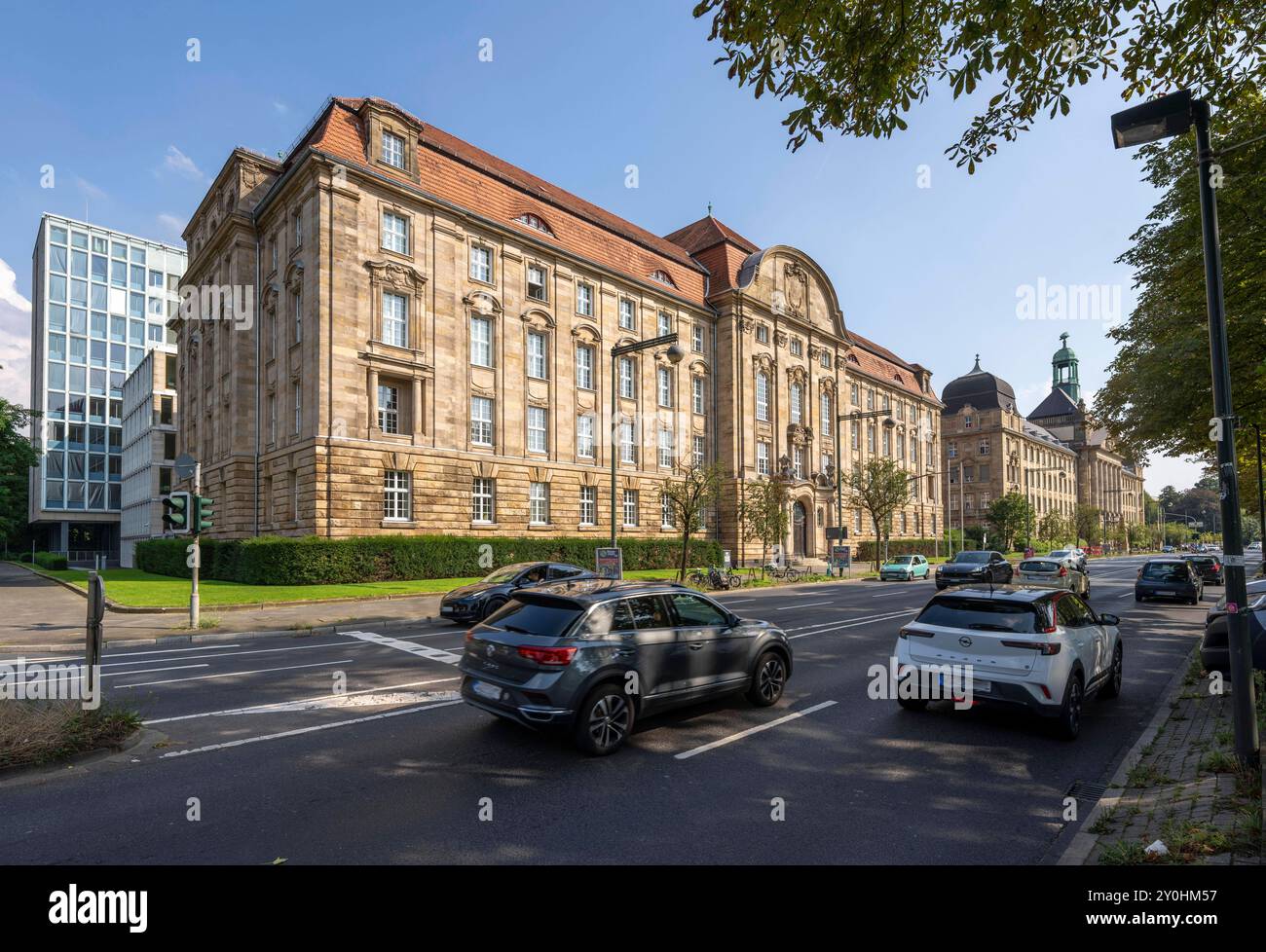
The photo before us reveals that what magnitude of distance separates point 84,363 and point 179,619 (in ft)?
254

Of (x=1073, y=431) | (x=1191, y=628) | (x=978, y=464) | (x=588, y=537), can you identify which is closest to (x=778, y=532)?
(x=588, y=537)

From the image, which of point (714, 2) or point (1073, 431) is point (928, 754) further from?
point (1073, 431)

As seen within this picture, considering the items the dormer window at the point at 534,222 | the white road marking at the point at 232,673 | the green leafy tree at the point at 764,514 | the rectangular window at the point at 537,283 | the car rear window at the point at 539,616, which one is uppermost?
the dormer window at the point at 534,222

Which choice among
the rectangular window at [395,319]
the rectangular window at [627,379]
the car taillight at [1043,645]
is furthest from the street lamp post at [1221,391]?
the rectangular window at [627,379]

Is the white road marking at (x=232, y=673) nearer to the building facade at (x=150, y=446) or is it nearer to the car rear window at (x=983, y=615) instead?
the car rear window at (x=983, y=615)

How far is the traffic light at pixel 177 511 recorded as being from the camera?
1441 cm

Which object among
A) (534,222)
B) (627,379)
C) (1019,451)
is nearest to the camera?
(534,222)

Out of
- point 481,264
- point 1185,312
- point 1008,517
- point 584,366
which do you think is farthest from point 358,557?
point 1008,517

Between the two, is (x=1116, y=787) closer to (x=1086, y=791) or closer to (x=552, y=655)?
(x=1086, y=791)

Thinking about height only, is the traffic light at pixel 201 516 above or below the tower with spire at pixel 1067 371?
below

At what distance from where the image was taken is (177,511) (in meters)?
14.6

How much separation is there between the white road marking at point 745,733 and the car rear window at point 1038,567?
1919 cm

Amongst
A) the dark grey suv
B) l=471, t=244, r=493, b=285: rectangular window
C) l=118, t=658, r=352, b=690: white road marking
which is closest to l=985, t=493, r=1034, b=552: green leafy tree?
l=471, t=244, r=493, b=285: rectangular window
